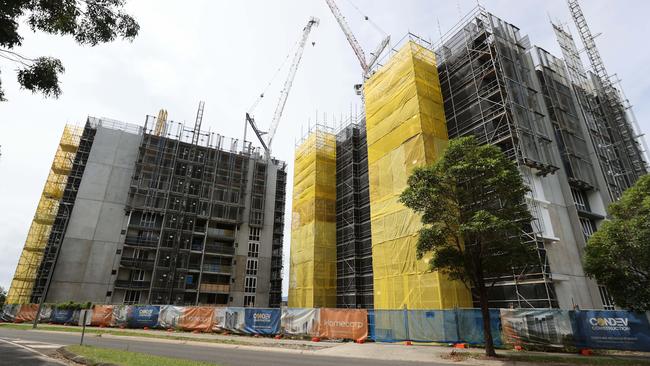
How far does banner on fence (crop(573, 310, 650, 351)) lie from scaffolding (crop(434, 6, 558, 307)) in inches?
142

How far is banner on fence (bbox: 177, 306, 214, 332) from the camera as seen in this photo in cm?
2769

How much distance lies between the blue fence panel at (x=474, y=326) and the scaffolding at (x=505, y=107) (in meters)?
3.88

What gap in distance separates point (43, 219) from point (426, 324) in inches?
2034

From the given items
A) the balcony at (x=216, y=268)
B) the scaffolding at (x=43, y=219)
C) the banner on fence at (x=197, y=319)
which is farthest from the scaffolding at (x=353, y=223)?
the scaffolding at (x=43, y=219)

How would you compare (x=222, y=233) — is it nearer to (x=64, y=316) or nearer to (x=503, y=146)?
(x=64, y=316)

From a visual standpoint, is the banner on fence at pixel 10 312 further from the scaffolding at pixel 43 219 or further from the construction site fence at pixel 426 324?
the construction site fence at pixel 426 324

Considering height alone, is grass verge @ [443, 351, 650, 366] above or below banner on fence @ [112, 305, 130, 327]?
below

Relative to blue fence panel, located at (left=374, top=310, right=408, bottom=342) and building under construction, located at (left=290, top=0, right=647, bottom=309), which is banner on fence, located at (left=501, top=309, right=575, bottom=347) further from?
blue fence panel, located at (left=374, top=310, right=408, bottom=342)

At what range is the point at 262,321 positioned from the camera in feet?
82.3

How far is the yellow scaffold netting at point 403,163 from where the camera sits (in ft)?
75.4

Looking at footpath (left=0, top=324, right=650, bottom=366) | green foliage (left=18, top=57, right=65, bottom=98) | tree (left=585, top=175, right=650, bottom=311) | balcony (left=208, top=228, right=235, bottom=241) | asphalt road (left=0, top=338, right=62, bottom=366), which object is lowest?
footpath (left=0, top=324, right=650, bottom=366)

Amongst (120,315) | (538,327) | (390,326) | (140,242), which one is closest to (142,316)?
(120,315)

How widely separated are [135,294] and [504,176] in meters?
46.6

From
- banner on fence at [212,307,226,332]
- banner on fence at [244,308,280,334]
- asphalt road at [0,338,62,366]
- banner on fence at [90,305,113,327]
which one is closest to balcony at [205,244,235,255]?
banner on fence at [90,305,113,327]
